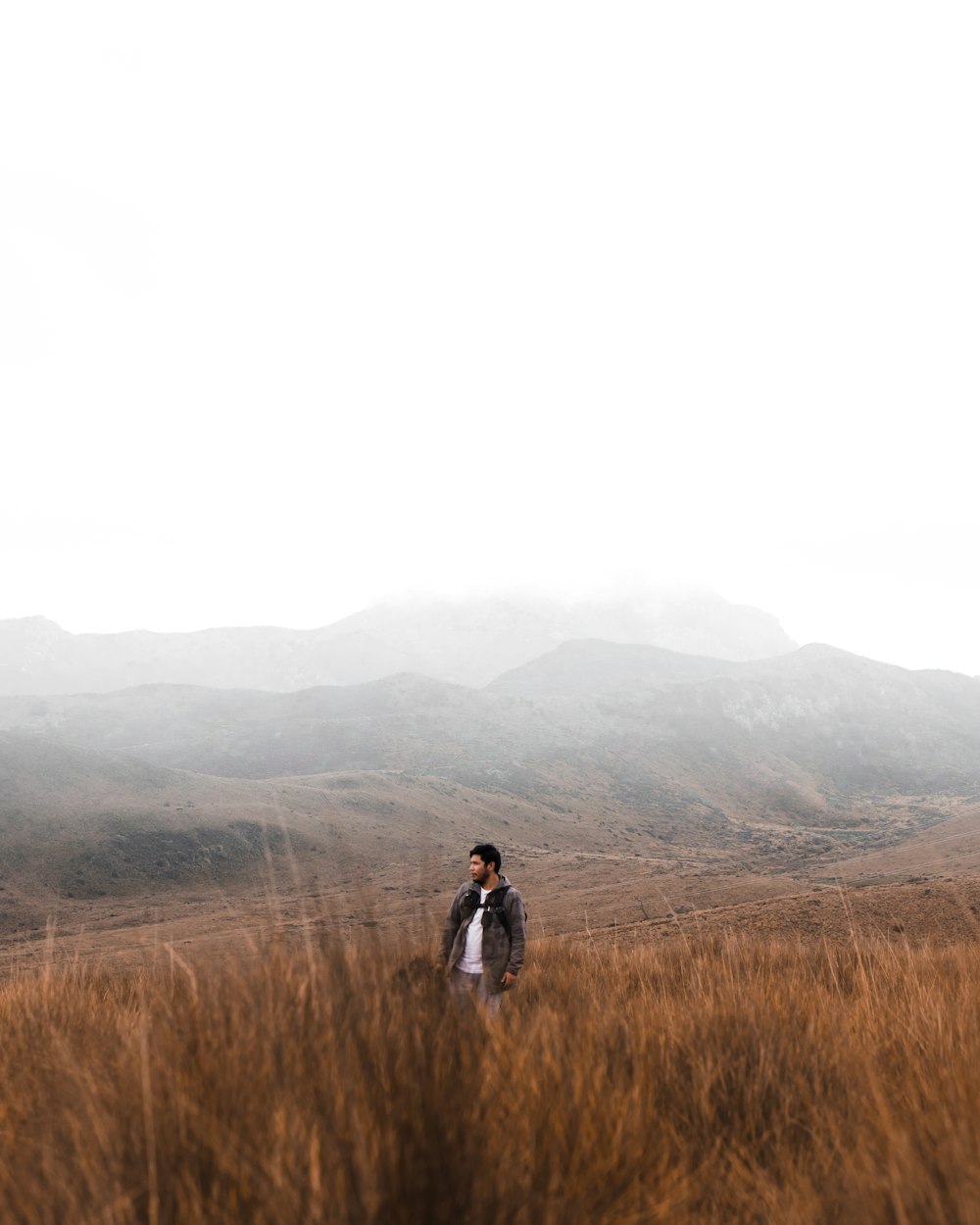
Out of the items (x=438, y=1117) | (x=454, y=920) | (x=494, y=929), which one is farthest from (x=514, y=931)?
(x=438, y=1117)

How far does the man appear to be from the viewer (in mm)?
4930

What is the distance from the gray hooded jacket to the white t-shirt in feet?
0.06

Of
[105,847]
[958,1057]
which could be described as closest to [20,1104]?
[958,1057]

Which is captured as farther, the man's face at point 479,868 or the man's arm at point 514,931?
the man's face at point 479,868

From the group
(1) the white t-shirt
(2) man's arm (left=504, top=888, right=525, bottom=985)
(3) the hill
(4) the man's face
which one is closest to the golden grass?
(2) man's arm (left=504, top=888, right=525, bottom=985)

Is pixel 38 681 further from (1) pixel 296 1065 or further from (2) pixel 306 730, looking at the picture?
(1) pixel 296 1065

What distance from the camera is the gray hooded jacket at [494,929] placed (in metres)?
4.97

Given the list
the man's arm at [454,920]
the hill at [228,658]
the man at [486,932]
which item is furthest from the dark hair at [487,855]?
the hill at [228,658]

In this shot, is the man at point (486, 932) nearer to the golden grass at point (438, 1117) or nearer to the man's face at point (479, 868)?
the man's face at point (479, 868)

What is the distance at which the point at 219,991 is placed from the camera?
2469 mm

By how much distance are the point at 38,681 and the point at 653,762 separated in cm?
14076

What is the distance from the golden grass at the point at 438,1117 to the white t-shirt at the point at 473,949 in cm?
188

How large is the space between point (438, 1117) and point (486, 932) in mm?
3354

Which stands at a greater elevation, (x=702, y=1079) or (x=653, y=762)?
(x=702, y=1079)
